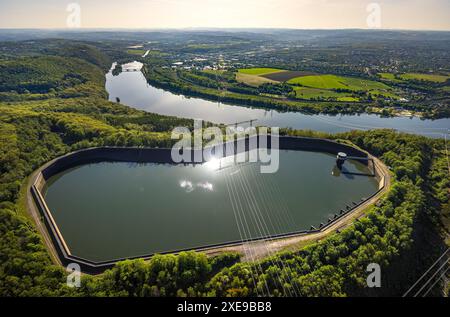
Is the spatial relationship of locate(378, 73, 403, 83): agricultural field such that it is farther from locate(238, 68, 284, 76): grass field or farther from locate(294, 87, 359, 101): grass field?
locate(238, 68, 284, 76): grass field

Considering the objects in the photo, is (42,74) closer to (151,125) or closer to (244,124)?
(151,125)

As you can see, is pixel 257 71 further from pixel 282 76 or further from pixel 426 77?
pixel 426 77

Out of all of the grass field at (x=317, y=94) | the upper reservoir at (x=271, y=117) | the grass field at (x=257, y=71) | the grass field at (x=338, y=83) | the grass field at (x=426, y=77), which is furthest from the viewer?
the grass field at (x=257, y=71)

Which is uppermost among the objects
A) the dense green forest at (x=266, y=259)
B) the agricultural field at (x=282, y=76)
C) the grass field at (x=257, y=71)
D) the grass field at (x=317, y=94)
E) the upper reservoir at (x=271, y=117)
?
the grass field at (x=257, y=71)

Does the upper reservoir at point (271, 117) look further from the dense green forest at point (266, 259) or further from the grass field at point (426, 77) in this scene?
the grass field at point (426, 77)

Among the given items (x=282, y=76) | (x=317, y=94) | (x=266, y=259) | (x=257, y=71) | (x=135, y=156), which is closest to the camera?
(x=266, y=259)

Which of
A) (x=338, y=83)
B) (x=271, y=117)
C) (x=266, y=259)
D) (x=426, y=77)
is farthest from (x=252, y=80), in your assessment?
(x=266, y=259)

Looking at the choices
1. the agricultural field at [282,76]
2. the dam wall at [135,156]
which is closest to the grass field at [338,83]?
the agricultural field at [282,76]
